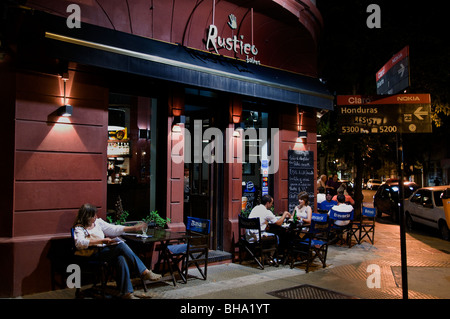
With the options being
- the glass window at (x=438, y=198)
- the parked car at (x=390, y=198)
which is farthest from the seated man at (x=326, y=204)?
the parked car at (x=390, y=198)

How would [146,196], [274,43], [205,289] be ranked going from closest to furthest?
1. [205,289]
2. [146,196]
3. [274,43]

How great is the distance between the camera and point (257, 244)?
7.51m

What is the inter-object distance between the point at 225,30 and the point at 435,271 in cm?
668

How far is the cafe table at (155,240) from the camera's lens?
19.2 feet

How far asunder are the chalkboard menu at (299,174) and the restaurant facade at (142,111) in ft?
0.63

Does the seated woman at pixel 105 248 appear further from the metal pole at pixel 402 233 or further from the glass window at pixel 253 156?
the glass window at pixel 253 156

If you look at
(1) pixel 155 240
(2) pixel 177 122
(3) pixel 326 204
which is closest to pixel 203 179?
(2) pixel 177 122

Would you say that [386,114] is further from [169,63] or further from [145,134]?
[145,134]

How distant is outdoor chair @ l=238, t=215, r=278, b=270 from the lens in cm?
730

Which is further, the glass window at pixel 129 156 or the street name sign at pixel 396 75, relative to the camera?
the glass window at pixel 129 156

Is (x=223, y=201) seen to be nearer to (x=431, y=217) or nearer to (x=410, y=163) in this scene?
(x=431, y=217)

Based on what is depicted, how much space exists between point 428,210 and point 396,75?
8.60 metres

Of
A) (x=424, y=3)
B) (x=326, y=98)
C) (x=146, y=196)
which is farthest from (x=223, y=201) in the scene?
(x=424, y=3)

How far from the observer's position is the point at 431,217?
11945mm
